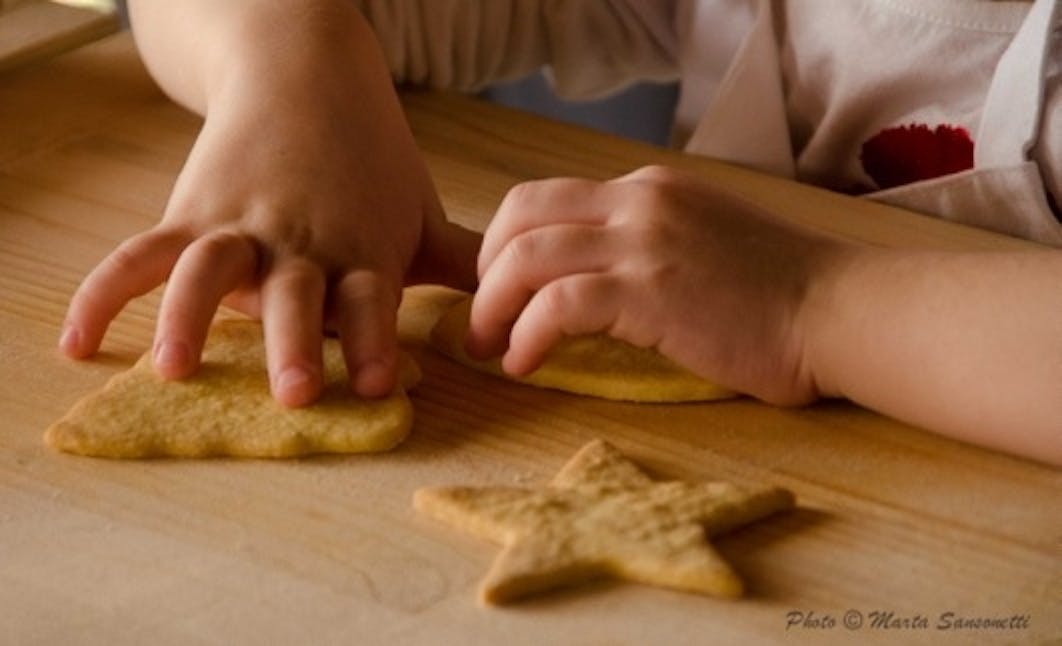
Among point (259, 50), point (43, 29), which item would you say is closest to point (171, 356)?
point (259, 50)

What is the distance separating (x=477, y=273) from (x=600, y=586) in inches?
10.8

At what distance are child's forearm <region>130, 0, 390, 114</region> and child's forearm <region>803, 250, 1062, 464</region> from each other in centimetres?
33

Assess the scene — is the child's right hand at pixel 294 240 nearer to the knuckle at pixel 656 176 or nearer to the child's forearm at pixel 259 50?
the child's forearm at pixel 259 50

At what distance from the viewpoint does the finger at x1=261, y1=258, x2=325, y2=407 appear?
2.44ft

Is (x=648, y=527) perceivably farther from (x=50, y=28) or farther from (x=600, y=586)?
(x=50, y=28)

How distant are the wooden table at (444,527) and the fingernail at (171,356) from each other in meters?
0.04

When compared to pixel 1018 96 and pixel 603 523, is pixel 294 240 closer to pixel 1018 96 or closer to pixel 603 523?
pixel 603 523

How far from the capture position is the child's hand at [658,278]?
2.56 feet

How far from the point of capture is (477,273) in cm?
88

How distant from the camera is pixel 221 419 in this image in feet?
2.39

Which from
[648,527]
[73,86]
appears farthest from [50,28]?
[648,527]

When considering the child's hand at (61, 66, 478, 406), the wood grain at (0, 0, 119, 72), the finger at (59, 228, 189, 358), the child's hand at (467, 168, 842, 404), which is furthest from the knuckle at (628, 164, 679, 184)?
the wood grain at (0, 0, 119, 72)

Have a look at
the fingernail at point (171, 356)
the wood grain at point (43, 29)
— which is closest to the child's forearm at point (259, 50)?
the wood grain at point (43, 29)

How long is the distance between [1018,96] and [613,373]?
40 centimetres
